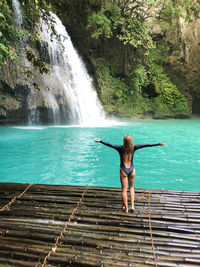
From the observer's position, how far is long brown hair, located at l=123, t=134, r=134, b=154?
275 cm

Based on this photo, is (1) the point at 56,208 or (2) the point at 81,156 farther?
(2) the point at 81,156

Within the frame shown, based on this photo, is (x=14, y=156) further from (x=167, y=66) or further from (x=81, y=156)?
(x=167, y=66)

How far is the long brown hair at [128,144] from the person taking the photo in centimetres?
275

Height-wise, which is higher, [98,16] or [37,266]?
[98,16]

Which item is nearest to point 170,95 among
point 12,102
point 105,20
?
point 105,20

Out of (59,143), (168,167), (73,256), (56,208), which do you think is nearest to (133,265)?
(73,256)

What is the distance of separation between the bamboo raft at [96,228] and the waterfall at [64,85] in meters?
11.5

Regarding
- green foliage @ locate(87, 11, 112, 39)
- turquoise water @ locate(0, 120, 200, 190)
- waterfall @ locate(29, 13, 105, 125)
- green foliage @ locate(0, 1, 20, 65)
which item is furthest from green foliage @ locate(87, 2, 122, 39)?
green foliage @ locate(0, 1, 20, 65)

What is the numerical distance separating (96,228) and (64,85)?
1350cm

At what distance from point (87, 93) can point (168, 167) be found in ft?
39.2

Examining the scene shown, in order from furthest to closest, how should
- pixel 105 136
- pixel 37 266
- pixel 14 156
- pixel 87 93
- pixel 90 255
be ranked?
1. pixel 87 93
2. pixel 105 136
3. pixel 14 156
4. pixel 90 255
5. pixel 37 266

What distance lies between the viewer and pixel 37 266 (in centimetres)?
201

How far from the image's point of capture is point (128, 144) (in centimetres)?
277

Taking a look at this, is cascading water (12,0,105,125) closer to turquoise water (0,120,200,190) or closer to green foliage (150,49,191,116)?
turquoise water (0,120,200,190)
